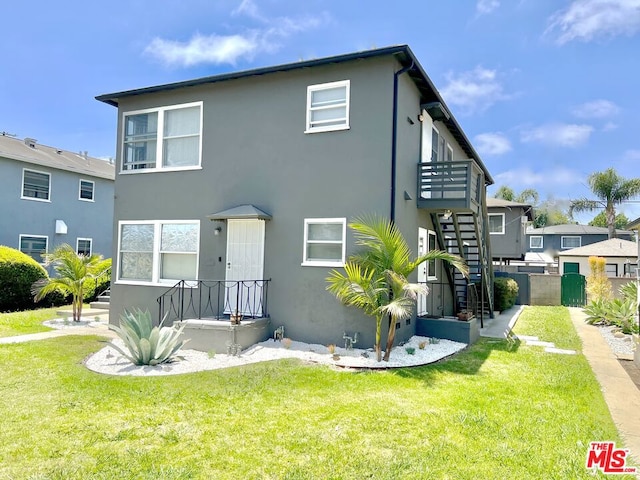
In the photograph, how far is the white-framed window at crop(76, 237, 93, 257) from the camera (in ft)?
69.5

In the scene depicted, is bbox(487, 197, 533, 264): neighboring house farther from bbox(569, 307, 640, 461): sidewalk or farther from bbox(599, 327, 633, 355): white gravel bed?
bbox(569, 307, 640, 461): sidewalk

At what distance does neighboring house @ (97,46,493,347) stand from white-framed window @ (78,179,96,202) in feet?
37.7

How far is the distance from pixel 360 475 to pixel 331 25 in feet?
40.7

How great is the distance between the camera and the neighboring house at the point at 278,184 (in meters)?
8.98

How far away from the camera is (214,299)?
10.4 m

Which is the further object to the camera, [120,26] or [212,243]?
[120,26]

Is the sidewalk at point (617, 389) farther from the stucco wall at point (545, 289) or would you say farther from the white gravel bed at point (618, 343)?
the stucco wall at point (545, 289)

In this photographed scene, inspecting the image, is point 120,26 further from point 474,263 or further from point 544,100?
point 544,100

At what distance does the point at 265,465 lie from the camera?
12.9ft

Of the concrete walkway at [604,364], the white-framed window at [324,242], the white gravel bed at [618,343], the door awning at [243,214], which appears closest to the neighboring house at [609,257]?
the concrete walkway at [604,364]

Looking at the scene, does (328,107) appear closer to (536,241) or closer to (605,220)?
(536,241)

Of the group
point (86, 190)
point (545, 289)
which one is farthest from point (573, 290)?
point (86, 190)

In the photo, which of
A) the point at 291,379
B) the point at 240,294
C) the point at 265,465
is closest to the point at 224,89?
the point at 240,294

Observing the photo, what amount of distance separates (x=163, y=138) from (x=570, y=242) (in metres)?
41.9
